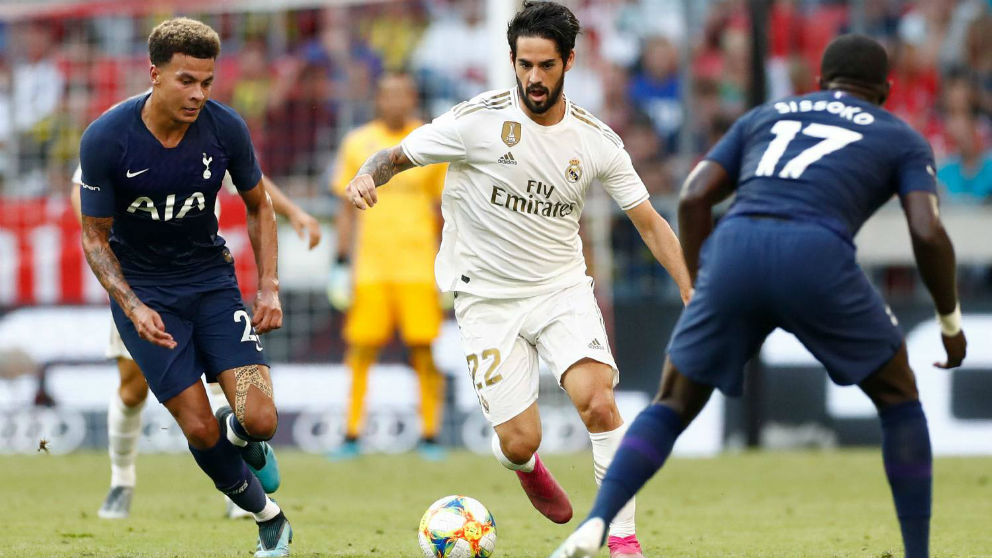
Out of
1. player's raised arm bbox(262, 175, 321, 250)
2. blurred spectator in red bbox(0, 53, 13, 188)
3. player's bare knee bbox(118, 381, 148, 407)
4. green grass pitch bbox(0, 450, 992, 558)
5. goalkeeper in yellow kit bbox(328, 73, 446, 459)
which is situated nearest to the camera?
green grass pitch bbox(0, 450, 992, 558)

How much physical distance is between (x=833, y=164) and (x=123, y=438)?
4958mm

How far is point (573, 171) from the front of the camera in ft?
21.5

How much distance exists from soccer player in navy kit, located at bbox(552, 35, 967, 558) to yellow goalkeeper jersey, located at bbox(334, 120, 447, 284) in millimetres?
6842

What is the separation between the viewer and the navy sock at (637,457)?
509 centimetres

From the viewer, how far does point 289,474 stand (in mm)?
10789

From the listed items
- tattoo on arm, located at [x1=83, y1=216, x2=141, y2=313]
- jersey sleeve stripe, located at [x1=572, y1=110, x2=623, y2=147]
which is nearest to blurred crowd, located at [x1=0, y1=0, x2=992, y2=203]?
jersey sleeve stripe, located at [x1=572, y1=110, x2=623, y2=147]

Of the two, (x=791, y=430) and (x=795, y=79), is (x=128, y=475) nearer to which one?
(x=791, y=430)

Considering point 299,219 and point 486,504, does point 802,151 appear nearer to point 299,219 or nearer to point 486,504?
point 299,219

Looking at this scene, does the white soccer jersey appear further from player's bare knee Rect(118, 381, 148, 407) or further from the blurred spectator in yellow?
the blurred spectator in yellow

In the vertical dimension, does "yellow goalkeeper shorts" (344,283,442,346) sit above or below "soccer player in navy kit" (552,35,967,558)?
below

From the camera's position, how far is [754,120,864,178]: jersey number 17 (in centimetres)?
514

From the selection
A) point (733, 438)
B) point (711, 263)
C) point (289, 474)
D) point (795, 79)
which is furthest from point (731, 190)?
point (795, 79)

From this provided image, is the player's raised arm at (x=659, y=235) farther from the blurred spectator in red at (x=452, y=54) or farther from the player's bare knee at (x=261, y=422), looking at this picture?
the blurred spectator in red at (x=452, y=54)

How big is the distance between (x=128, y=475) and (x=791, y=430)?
22.1 ft
